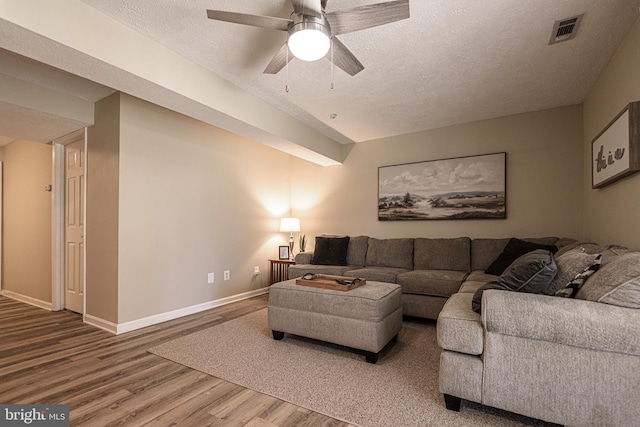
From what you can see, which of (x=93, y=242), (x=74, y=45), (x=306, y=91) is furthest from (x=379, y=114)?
(x=93, y=242)

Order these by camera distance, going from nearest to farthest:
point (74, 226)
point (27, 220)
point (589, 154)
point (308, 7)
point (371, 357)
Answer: point (308, 7)
point (371, 357)
point (589, 154)
point (74, 226)
point (27, 220)

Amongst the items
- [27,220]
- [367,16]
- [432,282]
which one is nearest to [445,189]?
[432,282]

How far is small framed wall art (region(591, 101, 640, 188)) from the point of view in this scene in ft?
6.51

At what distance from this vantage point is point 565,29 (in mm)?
2119

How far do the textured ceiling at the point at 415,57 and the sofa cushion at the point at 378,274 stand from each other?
1.91 m

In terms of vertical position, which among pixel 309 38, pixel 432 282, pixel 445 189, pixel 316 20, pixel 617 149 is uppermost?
pixel 316 20

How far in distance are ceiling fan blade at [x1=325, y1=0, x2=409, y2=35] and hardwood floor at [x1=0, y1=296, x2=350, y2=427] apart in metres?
2.20

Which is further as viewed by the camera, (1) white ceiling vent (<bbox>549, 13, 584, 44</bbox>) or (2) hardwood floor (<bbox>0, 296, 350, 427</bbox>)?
(1) white ceiling vent (<bbox>549, 13, 584, 44</bbox>)

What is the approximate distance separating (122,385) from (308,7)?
103 inches

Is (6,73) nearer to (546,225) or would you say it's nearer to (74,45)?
(74,45)

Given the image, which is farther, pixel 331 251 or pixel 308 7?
pixel 331 251

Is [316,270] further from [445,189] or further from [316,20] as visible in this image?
[316,20]

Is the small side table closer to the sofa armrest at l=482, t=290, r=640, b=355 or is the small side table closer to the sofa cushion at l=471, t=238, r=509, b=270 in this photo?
the sofa cushion at l=471, t=238, r=509, b=270

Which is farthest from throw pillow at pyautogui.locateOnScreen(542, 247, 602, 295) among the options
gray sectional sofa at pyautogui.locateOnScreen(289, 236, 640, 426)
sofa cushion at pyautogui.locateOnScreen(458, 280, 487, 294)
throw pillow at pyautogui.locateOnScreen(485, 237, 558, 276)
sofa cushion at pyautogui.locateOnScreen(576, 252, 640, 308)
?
throw pillow at pyautogui.locateOnScreen(485, 237, 558, 276)
